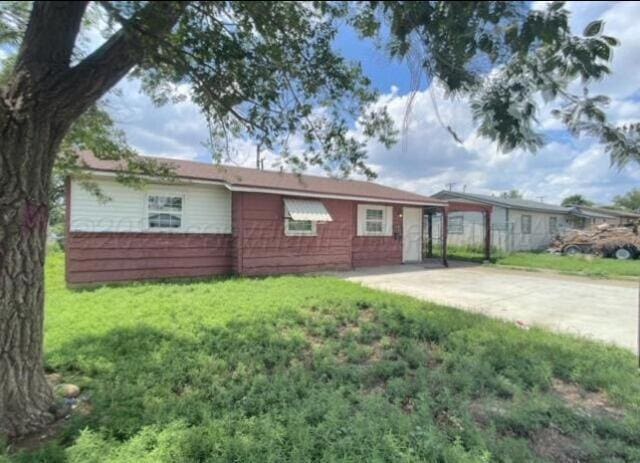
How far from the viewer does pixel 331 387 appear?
3.68 metres

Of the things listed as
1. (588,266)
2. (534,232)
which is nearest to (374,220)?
(588,266)

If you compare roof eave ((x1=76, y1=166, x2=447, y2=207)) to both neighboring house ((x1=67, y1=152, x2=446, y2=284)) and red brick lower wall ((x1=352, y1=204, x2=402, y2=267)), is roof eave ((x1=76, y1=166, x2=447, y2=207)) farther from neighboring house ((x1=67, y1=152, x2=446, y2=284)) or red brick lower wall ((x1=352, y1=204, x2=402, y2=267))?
red brick lower wall ((x1=352, y1=204, x2=402, y2=267))

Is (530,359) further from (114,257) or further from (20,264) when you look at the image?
(114,257)

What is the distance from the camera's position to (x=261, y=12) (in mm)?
2076

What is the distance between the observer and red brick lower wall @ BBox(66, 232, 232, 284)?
343 inches

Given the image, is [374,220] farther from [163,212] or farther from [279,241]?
[163,212]

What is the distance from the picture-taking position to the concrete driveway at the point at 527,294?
6.11 m

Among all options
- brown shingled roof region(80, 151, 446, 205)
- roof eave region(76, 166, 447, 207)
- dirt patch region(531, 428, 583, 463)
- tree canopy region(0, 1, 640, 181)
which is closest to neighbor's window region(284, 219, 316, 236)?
roof eave region(76, 166, 447, 207)

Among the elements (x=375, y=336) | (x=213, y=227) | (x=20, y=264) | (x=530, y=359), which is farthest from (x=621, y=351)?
(x=213, y=227)

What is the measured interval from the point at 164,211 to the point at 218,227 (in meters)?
1.49

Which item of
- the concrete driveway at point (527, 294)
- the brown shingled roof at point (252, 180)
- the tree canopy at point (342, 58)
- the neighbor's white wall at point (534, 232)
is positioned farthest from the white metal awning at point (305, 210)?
the neighbor's white wall at point (534, 232)

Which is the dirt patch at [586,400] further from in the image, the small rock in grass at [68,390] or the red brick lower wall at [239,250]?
the red brick lower wall at [239,250]

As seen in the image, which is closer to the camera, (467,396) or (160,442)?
(160,442)

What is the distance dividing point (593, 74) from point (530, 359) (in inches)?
138
